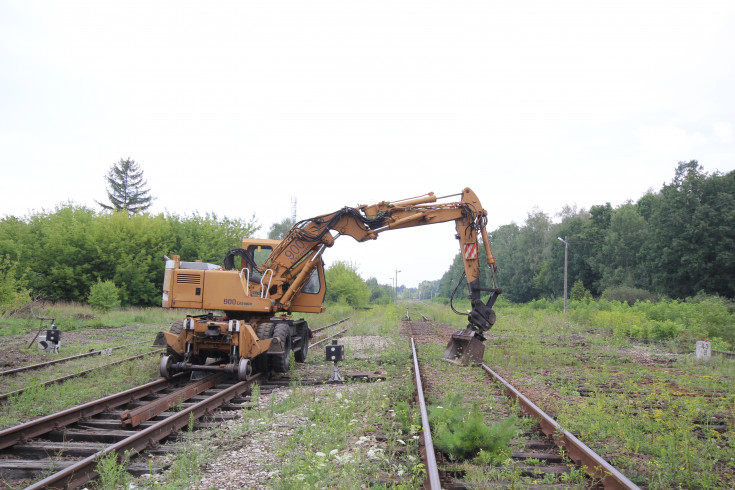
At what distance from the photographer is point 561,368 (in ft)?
36.7

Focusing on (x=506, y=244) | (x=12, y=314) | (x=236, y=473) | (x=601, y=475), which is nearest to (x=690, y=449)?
(x=601, y=475)

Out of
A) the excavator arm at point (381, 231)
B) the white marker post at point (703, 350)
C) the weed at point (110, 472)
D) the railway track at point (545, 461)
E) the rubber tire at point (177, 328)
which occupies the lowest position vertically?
the weed at point (110, 472)

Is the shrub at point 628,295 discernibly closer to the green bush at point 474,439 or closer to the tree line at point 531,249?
the tree line at point 531,249

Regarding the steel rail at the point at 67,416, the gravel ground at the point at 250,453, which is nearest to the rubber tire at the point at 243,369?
the gravel ground at the point at 250,453

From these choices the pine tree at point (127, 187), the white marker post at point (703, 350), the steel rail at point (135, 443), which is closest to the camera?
the steel rail at point (135, 443)

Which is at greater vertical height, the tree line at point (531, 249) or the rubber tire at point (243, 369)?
the tree line at point (531, 249)

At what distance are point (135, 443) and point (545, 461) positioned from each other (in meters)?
4.43

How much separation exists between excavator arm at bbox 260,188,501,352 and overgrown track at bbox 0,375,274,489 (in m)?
3.23

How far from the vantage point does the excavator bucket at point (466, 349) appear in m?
10.9

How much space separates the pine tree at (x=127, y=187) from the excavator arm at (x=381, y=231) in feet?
202

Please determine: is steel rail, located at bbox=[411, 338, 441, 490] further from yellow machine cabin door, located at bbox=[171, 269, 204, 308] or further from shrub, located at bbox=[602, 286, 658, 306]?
shrub, located at bbox=[602, 286, 658, 306]

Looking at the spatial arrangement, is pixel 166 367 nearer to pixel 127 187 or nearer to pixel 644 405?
pixel 644 405

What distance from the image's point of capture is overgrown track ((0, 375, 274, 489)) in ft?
15.1

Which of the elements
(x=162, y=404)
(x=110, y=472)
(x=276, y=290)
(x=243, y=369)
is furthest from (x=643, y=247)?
(x=110, y=472)
